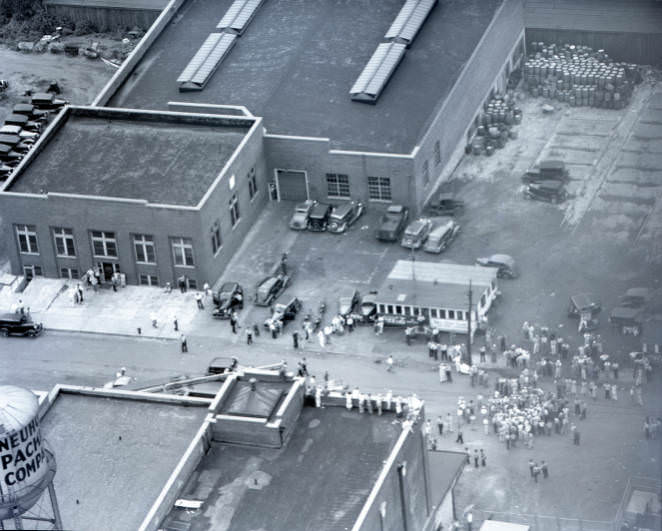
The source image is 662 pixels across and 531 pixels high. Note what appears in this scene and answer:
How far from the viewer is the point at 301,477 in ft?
359

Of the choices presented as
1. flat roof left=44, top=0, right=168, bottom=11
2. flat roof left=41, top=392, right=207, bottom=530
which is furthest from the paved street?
flat roof left=44, top=0, right=168, bottom=11

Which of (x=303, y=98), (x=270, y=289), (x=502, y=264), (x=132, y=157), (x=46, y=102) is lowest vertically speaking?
(x=46, y=102)

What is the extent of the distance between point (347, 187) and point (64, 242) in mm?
21547

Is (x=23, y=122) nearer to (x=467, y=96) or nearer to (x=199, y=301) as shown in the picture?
(x=199, y=301)

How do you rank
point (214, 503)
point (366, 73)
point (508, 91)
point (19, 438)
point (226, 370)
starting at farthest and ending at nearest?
1. point (508, 91)
2. point (366, 73)
3. point (226, 370)
4. point (214, 503)
5. point (19, 438)

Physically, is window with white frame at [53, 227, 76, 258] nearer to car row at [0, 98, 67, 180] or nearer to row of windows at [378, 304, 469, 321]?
car row at [0, 98, 67, 180]

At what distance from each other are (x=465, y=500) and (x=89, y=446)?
879 inches

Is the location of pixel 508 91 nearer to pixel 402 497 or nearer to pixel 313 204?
pixel 313 204

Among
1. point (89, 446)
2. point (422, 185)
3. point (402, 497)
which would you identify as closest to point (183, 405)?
point (89, 446)

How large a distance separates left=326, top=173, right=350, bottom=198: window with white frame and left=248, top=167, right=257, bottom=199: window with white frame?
17.9 feet

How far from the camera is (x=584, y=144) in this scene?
513ft

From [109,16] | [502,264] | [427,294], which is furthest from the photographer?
[109,16]

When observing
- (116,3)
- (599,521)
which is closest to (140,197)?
(599,521)

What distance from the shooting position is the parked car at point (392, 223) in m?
144
